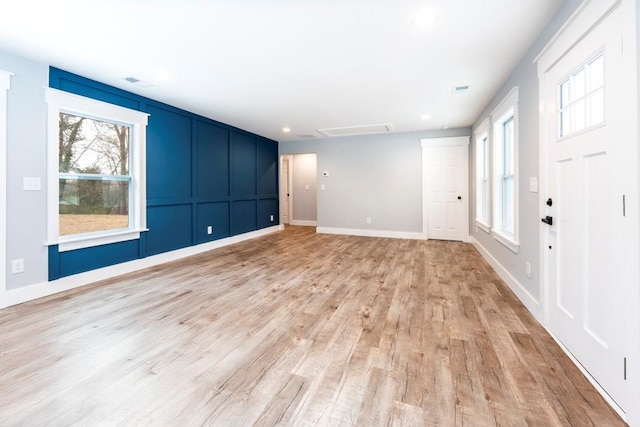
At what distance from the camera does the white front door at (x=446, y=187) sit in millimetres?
5953

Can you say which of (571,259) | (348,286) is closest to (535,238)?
(571,259)

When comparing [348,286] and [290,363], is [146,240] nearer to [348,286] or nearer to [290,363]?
[348,286]

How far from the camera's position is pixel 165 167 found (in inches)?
174

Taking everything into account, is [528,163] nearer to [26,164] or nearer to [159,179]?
[159,179]

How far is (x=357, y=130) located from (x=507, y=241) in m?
3.86

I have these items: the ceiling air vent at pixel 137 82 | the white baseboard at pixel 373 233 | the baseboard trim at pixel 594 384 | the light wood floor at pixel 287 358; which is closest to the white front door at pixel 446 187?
the white baseboard at pixel 373 233

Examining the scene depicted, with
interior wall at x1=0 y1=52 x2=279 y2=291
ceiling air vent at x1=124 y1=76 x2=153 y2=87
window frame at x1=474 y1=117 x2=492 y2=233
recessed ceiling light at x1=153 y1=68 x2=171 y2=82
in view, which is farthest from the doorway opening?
recessed ceiling light at x1=153 y1=68 x2=171 y2=82

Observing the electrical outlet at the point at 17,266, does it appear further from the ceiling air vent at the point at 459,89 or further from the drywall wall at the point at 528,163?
the ceiling air vent at the point at 459,89

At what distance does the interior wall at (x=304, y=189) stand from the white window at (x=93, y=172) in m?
5.43

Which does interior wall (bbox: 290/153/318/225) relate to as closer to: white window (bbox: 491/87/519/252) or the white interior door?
the white interior door

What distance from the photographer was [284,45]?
8.56 ft

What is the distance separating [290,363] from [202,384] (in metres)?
0.50

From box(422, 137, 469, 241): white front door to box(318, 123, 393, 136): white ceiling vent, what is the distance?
93 centimetres

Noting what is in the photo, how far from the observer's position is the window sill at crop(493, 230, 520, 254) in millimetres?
2963
